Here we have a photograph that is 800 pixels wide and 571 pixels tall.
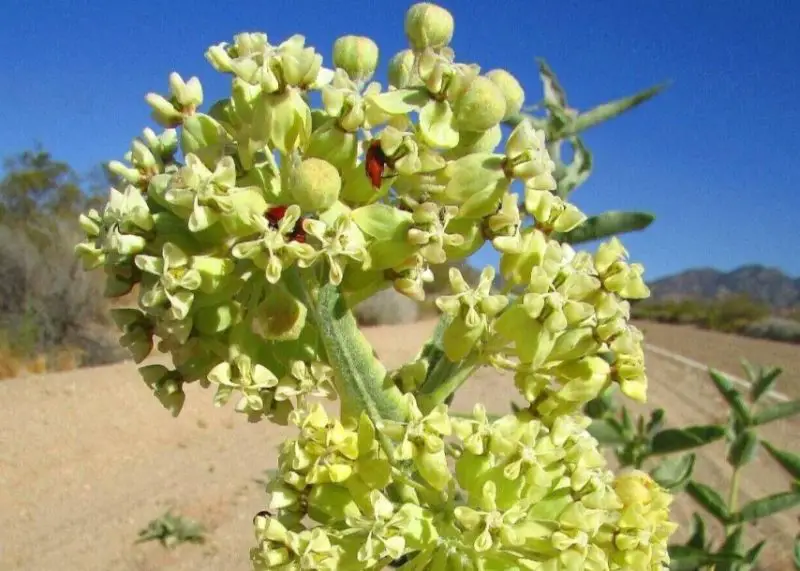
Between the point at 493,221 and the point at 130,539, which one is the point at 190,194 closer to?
the point at 493,221

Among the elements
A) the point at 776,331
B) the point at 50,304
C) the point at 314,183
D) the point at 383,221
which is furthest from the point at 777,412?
the point at 776,331

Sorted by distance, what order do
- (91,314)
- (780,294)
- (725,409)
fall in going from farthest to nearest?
(780,294)
(91,314)
(725,409)

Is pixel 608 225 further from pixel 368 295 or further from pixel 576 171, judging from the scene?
pixel 368 295

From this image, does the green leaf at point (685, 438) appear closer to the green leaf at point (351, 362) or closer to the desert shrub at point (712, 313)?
the green leaf at point (351, 362)

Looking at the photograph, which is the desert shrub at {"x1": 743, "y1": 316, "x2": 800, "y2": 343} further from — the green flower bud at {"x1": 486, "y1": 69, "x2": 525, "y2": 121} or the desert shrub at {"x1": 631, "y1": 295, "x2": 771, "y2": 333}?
the green flower bud at {"x1": 486, "y1": 69, "x2": 525, "y2": 121}

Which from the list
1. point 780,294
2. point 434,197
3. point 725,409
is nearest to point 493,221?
point 434,197
